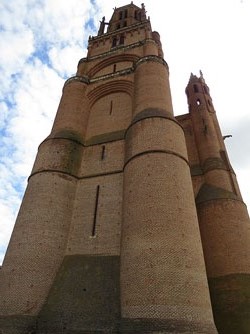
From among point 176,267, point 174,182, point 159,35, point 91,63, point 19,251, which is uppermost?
point 159,35

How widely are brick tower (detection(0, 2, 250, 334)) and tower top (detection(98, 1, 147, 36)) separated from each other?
35.8 feet

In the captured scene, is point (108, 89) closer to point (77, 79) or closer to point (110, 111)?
point (110, 111)

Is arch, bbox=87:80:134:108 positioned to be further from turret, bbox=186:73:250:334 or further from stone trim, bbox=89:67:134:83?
turret, bbox=186:73:250:334

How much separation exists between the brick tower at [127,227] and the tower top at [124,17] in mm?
10912

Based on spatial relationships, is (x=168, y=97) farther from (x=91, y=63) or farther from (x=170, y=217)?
(x=91, y=63)

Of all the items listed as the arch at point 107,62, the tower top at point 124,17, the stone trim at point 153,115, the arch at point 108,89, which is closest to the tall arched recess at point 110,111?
the arch at point 108,89

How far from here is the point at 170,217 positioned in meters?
8.62

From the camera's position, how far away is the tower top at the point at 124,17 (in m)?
24.2

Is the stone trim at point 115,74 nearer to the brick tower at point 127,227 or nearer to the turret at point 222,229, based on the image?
the brick tower at point 127,227

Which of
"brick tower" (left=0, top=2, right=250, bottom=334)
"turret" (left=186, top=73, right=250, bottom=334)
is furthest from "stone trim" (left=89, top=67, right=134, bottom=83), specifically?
"turret" (left=186, top=73, right=250, bottom=334)

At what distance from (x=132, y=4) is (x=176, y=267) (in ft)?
90.2

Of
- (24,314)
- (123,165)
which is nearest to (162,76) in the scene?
(123,165)

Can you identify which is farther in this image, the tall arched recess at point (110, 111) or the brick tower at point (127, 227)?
the tall arched recess at point (110, 111)

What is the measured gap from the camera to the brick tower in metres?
7.68
